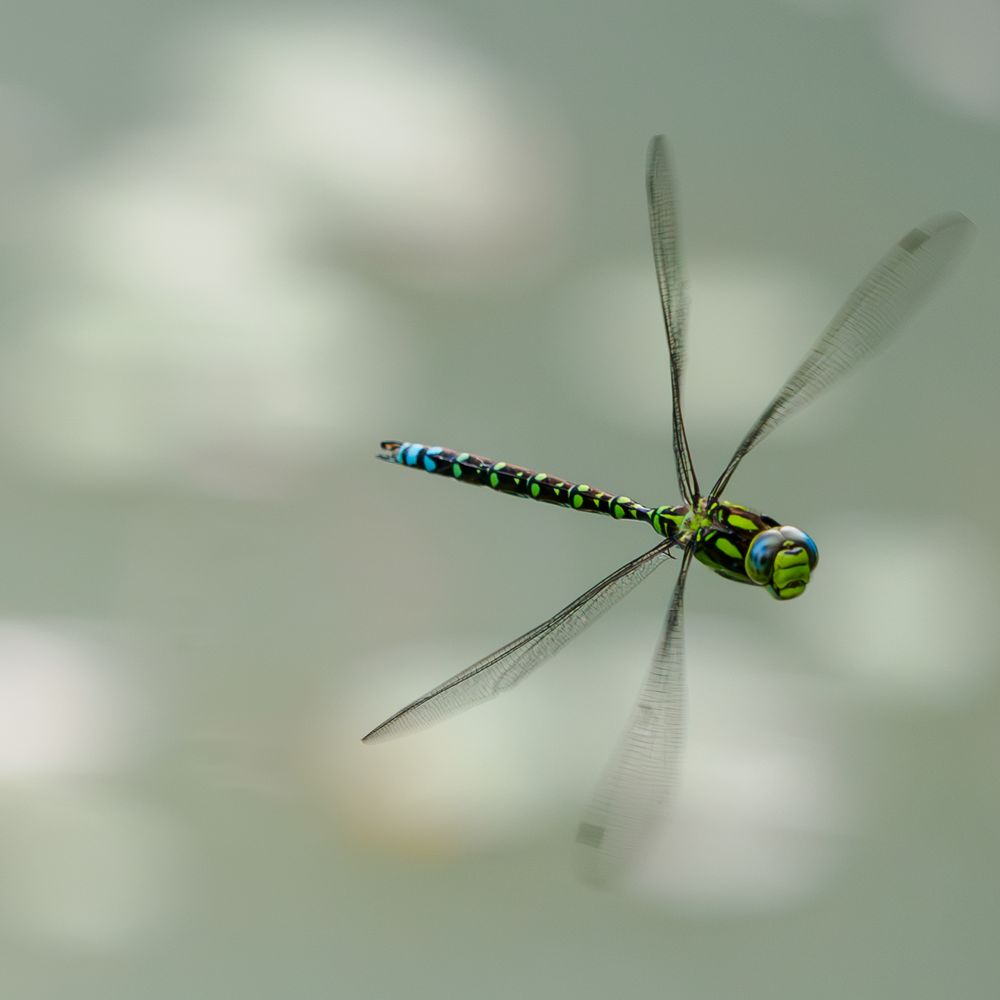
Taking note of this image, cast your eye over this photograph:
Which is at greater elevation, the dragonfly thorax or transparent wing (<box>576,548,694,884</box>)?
the dragonfly thorax

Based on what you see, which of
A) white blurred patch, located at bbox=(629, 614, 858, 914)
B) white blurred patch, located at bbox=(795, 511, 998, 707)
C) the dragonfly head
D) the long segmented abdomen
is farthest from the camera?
white blurred patch, located at bbox=(795, 511, 998, 707)

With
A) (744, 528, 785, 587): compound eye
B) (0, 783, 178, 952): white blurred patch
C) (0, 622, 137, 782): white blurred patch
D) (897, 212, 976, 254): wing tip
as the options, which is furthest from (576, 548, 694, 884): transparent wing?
(0, 622, 137, 782): white blurred patch

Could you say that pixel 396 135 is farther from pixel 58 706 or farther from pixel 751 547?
pixel 751 547

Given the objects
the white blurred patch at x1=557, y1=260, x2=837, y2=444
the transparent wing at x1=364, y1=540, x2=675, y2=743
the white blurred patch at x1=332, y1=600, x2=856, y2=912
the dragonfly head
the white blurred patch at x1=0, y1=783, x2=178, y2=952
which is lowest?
the white blurred patch at x1=0, y1=783, x2=178, y2=952

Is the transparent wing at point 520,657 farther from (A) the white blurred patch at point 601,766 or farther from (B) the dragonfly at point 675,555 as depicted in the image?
(A) the white blurred patch at point 601,766

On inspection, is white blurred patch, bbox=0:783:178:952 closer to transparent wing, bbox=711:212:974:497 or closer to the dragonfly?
the dragonfly

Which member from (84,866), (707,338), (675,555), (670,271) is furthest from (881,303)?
(84,866)

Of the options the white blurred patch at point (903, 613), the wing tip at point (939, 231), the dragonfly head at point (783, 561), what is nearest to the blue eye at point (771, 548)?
the dragonfly head at point (783, 561)
